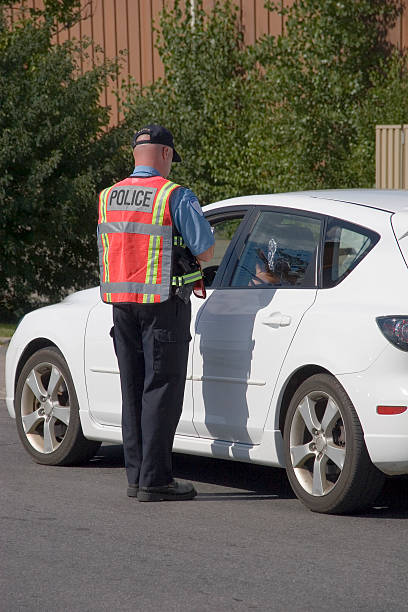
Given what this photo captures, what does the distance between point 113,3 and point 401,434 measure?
22.0 metres

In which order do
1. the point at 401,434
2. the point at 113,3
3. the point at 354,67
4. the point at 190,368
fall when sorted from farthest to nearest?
the point at 113,3
the point at 354,67
the point at 190,368
the point at 401,434

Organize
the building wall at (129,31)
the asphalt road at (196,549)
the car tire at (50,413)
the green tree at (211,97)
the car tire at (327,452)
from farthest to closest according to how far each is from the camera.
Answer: the building wall at (129,31)
the green tree at (211,97)
the car tire at (50,413)
the car tire at (327,452)
the asphalt road at (196,549)

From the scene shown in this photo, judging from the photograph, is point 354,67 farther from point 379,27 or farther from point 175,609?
point 175,609

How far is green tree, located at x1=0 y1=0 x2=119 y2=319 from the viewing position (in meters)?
15.1

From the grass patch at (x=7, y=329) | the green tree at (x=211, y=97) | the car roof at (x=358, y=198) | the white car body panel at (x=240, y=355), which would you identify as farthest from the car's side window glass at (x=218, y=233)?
the green tree at (x=211, y=97)

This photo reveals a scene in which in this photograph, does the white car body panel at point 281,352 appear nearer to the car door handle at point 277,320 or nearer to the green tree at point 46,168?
the car door handle at point 277,320

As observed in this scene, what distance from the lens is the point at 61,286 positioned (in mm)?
16156

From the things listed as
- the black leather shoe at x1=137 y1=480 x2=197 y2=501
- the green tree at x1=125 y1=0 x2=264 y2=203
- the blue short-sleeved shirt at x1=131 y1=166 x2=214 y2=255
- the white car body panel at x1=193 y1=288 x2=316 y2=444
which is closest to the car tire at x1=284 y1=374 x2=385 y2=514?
the white car body panel at x1=193 y1=288 x2=316 y2=444

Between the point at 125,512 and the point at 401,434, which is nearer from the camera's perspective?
the point at 401,434

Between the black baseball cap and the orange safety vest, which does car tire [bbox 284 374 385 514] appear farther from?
the black baseball cap

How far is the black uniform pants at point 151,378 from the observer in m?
6.37

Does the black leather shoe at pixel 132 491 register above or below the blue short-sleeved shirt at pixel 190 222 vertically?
below

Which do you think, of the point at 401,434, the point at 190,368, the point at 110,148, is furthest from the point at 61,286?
the point at 401,434

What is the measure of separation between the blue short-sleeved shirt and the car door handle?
1.51 ft
